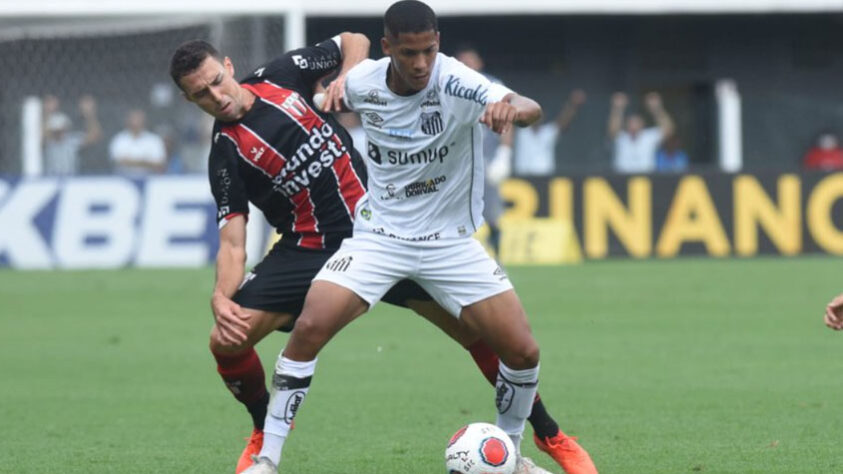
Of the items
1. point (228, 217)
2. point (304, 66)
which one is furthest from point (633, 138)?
point (228, 217)

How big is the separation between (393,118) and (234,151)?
3.19ft

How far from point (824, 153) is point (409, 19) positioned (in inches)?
748

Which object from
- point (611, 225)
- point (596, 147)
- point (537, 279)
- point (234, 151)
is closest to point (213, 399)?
point (234, 151)

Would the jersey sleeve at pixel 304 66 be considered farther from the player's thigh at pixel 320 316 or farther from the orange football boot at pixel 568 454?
the orange football boot at pixel 568 454

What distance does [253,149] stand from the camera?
768 cm

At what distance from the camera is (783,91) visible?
1209 inches

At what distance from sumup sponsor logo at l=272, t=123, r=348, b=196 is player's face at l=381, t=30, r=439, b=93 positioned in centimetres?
101

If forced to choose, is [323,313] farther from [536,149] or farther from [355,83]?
[536,149]

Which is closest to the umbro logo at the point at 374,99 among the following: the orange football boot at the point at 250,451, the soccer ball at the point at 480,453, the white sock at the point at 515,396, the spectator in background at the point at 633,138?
the white sock at the point at 515,396

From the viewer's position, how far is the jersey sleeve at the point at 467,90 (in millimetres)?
6750

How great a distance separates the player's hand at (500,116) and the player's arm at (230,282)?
1.73m

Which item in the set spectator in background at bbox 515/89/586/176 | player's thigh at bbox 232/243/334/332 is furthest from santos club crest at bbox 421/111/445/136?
spectator in background at bbox 515/89/586/176

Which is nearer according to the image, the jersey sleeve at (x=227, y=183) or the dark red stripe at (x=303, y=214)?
the jersey sleeve at (x=227, y=183)

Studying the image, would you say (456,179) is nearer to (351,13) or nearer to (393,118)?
(393,118)
